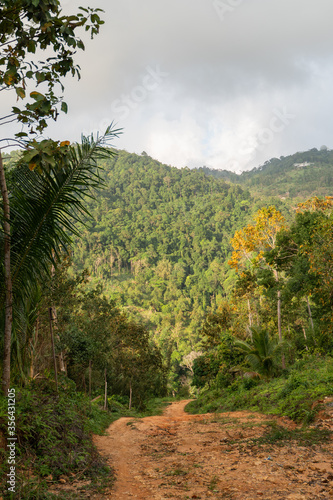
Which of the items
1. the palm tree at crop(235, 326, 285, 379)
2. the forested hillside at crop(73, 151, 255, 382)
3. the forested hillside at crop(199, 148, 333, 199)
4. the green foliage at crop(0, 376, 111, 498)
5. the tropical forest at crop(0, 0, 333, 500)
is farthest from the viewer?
the forested hillside at crop(199, 148, 333, 199)

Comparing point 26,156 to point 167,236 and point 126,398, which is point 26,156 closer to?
point 126,398

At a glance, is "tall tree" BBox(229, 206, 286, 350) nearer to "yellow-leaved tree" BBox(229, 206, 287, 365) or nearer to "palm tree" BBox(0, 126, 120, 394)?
"yellow-leaved tree" BBox(229, 206, 287, 365)

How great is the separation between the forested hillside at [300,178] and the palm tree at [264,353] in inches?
4675

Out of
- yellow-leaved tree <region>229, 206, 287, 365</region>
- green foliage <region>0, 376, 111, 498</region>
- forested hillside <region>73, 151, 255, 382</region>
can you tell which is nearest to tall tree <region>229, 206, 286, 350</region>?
yellow-leaved tree <region>229, 206, 287, 365</region>

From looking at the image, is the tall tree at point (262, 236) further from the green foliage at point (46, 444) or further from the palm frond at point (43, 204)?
the palm frond at point (43, 204)

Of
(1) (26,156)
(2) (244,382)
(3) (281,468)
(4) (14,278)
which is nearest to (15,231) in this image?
(4) (14,278)

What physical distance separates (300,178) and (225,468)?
170 metres

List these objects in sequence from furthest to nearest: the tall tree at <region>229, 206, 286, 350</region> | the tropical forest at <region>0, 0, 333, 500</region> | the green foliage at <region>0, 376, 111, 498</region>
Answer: the tall tree at <region>229, 206, 286, 350</region>, the green foliage at <region>0, 376, 111, 498</region>, the tropical forest at <region>0, 0, 333, 500</region>

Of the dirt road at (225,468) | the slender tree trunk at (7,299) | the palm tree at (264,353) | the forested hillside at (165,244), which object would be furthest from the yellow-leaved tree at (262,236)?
the forested hillside at (165,244)

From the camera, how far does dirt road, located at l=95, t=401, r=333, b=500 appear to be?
3.97m

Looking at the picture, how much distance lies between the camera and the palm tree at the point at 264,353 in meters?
16.6

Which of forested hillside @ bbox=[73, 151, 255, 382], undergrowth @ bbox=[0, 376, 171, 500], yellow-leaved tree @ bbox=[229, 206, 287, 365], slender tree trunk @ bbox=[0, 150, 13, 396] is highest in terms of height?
forested hillside @ bbox=[73, 151, 255, 382]

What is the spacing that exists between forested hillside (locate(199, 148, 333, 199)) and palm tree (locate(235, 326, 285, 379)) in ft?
390

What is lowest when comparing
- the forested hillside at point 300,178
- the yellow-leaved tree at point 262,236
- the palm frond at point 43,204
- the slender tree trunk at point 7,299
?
the slender tree trunk at point 7,299
